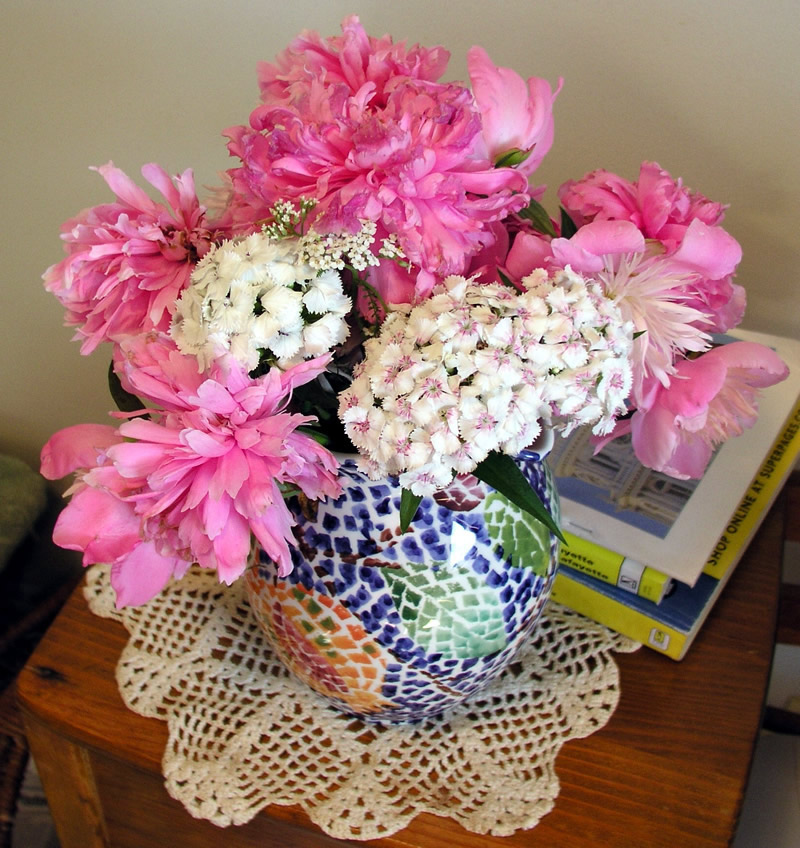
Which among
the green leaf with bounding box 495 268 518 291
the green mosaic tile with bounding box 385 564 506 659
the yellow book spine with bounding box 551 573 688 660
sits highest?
the green leaf with bounding box 495 268 518 291

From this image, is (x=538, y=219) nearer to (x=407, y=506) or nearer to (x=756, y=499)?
(x=407, y=506)

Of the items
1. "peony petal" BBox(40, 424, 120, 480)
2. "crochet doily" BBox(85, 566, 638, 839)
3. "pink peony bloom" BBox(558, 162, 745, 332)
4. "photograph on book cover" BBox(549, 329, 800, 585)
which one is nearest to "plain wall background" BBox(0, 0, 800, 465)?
"photograph on book cover" BBox(549, 329, 800, 585)

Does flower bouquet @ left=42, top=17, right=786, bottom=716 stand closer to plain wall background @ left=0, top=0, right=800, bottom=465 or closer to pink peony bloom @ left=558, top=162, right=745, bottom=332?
pink peony bloom @ left=558, top=162, right=745, bottom=332

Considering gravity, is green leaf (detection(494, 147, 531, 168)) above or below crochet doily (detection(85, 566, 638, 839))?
above

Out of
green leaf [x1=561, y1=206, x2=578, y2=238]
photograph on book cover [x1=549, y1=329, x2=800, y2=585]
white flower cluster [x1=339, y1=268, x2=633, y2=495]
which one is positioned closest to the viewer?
white flower cluster [x1=339, y1=268, x2=633, y2=495]

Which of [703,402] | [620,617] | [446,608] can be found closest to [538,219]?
[703,402]

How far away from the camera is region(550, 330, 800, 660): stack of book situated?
624mm

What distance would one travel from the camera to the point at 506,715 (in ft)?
1.99

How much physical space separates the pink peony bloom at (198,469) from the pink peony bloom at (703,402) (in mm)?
168

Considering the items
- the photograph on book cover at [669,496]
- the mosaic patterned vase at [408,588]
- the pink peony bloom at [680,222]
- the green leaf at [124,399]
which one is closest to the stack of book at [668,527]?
the photograph on book cover at [669,496]

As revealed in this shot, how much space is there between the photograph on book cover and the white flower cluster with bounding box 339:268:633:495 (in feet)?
0.94

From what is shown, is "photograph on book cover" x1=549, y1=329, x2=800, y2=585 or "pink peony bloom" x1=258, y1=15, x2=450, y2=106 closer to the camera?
"pink peony bloom" x1=258, y1=15, x2=450, y2=106

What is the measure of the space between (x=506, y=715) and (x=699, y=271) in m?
0.36

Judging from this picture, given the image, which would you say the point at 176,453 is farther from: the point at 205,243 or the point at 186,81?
the point at 186,81
